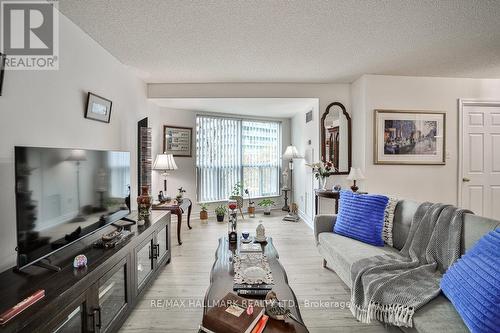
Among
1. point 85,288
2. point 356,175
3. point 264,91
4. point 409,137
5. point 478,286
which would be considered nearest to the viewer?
point 478,286

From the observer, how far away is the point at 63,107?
6.65ft

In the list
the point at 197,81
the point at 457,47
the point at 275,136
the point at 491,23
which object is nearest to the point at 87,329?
the point at 197,81

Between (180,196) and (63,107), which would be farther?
(180,196)

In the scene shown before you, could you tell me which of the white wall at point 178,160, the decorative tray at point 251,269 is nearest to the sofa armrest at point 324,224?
the decorative tray at point 251,269

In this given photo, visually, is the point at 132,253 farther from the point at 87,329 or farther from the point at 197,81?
the point at 197,81

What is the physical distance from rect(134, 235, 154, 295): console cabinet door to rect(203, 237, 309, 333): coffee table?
0.68 metres

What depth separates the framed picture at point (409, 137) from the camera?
141 inches

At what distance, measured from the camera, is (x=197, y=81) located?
3818mm

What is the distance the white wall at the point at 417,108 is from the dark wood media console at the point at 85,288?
10.5ft

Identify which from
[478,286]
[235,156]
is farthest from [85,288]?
[235,156]

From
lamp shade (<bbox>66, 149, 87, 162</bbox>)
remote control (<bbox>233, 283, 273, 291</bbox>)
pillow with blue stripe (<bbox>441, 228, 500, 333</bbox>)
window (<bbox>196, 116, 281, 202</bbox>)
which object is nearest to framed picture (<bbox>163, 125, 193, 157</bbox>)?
window (<bbox>196, 116, 281, 202</bbox>)

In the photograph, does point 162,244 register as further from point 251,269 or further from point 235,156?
point 235,156
